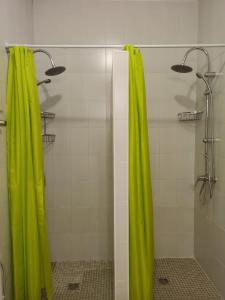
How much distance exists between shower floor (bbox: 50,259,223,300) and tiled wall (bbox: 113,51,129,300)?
82 cm

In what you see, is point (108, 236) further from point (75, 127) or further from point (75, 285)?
point (75, 127)

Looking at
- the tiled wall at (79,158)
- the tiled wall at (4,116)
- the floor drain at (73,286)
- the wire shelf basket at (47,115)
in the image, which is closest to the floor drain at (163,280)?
the tiled wall at (79,158)

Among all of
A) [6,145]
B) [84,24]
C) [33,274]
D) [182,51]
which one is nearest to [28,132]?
[6,145]

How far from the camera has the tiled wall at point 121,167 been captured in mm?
1323

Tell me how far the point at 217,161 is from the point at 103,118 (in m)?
1.12

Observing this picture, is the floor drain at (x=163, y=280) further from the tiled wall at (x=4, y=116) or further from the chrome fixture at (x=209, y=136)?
the tiled wall at (x=4, y=116)

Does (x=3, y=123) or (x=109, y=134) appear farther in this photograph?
(x=109, y=134)

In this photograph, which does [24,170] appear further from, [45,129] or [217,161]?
[217,161]

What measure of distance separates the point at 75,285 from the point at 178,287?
0.89m

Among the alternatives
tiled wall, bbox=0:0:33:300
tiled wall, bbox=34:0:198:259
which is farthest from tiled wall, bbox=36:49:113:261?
tiled wall, bbox=0:0:33:300

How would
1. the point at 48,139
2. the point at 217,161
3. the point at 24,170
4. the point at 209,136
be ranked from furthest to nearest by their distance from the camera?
1. the point at 48,139
2. the point at 209,136
3. the point at 217,161
4. the point at 24,170

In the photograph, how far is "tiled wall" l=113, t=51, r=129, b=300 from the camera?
4.34ft

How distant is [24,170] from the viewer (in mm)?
1770

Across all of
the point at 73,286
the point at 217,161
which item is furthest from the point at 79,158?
the point at 217,161
